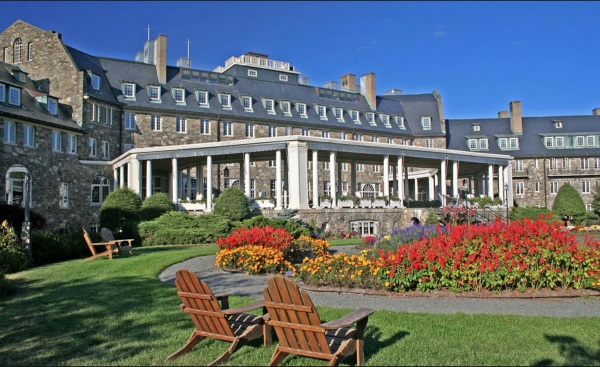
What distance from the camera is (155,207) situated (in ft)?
90.9

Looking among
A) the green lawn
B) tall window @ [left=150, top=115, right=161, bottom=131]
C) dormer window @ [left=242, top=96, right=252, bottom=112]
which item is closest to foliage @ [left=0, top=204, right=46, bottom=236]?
the green lawn

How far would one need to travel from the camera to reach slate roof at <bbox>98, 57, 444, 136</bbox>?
42.7 meters

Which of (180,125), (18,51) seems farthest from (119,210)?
(18,51)

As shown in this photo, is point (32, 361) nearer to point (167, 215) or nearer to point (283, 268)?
point (283, 268)

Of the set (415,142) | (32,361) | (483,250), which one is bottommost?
(32,361)

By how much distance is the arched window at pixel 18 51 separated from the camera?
129 ft

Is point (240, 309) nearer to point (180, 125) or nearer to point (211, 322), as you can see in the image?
point (211, 322)

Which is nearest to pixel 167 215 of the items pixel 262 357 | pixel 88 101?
pixel 88 101

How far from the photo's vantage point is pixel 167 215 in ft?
84.3

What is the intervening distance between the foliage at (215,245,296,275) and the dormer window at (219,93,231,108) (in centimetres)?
3351

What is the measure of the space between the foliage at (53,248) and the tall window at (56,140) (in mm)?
18016

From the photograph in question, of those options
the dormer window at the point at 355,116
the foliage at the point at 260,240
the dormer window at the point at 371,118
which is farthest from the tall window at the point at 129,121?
the foliage at the point at 260,240

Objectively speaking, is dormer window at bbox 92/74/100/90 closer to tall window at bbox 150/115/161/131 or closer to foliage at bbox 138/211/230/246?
tall window at bbox 150/115/161/131

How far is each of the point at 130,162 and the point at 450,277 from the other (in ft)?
87.0
